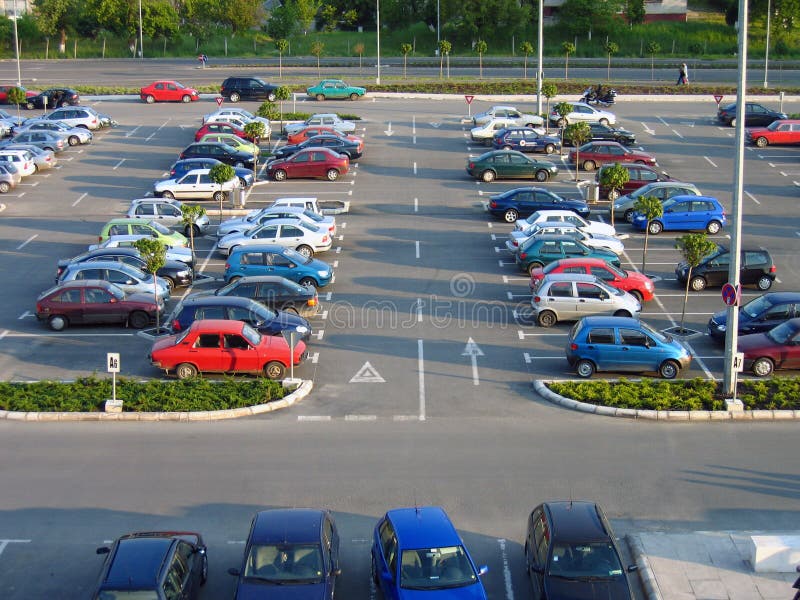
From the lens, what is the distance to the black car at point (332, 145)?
46906mm

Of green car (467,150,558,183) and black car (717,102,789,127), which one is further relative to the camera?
black car (717,102,789,127)

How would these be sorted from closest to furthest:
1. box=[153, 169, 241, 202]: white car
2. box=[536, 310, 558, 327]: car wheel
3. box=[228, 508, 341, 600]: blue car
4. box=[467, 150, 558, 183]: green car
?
1. box=[228, 508, 341, 600]: blue car
2. box=[536, 310, 558, 327]: car wheel
3. box=[153, 169, 241, 202]: white car
4. box=[467, 150, 558, 183]: green car

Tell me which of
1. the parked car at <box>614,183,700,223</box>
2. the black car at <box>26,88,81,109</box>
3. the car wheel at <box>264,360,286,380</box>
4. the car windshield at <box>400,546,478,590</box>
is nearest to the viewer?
the car windshield at <box>400,546,478,590</box>

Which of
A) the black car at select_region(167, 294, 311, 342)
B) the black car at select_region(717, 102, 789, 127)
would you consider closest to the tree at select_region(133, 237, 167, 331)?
the black car at select_region(167, 294, 311, 342)

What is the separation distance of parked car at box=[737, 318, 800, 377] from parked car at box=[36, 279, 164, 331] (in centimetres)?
1503

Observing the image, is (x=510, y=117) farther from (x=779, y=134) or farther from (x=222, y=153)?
(x=222, y=153)

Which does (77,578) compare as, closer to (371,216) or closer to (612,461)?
(612,461)

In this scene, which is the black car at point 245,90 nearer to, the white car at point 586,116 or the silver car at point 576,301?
the white car at point 586,116

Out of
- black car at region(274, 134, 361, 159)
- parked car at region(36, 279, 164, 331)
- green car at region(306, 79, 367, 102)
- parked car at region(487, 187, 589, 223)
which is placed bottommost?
parked car at region(36, 279, 164, 331)

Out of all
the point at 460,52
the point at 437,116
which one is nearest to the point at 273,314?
the point at 437,116

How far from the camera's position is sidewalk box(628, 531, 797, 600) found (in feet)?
48.8

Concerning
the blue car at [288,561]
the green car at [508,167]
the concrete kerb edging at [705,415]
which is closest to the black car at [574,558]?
the blue car at [288,561]

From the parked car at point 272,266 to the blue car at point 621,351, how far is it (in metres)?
9.02

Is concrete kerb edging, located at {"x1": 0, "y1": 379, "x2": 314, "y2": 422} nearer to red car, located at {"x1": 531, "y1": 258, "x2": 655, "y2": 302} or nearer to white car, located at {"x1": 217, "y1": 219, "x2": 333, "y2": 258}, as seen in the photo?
red car, located at {"x1": 531, "y1": 258, "x2": 655, "y2": 302}
